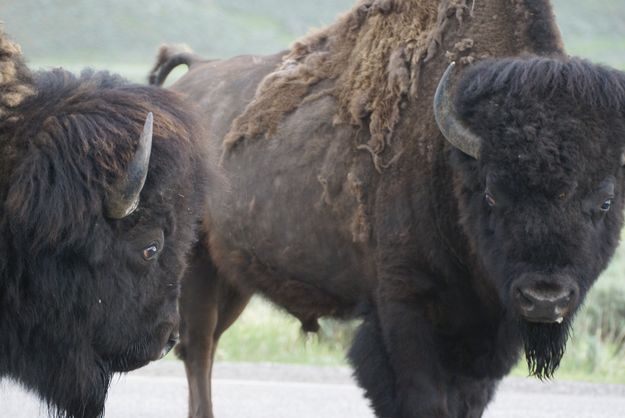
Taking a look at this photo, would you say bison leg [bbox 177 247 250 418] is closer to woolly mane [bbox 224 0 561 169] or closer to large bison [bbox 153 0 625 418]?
large bison [bbox 153 0 625 418]

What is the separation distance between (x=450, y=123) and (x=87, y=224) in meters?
1.80

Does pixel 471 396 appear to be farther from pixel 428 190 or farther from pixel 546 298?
pixel 546 298

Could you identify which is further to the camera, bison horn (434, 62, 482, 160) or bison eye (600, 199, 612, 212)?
bison horn (434, 62, 482, 160)

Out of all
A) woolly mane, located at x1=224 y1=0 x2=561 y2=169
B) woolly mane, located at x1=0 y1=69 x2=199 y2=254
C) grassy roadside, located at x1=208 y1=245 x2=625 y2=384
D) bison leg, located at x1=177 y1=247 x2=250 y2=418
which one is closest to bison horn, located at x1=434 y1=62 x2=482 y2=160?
woolly mane, located at x1=224 y1=0 x2=561 y2=169

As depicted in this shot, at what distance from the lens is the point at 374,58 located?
632 centimetres

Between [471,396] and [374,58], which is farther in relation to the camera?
[374,58]

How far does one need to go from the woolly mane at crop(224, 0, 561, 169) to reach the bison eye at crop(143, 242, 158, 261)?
1590 millimetres

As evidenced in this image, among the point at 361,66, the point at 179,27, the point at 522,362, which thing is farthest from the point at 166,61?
the point at 179,27

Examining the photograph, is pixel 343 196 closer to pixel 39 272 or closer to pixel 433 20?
pixel 433 20

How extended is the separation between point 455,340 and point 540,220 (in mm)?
1031

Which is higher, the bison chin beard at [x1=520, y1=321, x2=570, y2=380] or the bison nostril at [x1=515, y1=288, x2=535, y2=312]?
the bison nostril at [x1=515, y1=288, x2=535, y2=312]

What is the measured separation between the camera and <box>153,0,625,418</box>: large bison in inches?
202

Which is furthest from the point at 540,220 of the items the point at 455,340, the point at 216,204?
the point at 216,204

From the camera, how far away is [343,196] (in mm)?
6168
